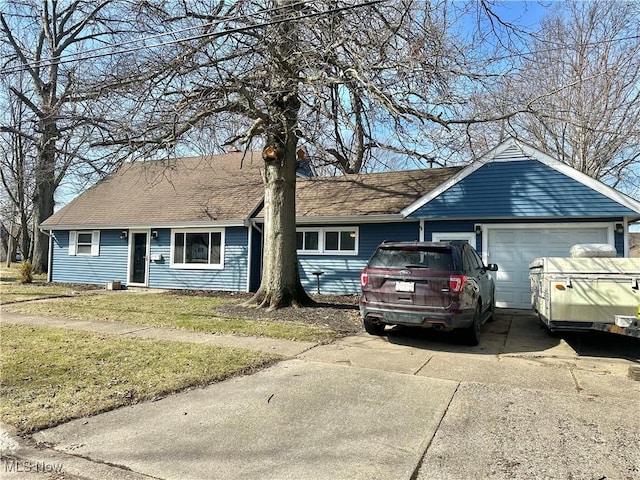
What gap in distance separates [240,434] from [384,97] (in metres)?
7.10

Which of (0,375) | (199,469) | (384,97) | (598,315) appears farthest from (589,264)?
(0,375)

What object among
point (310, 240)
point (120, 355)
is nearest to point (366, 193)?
point (310, 240)

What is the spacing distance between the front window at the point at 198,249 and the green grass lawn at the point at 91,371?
8968 millimetres

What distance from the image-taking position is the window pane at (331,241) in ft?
51.8

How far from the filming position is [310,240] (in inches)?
640

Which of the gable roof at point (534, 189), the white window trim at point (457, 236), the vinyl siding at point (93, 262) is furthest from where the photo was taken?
the vinyl siding at point (93, 262)

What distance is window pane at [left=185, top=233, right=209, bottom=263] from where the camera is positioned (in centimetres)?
1750

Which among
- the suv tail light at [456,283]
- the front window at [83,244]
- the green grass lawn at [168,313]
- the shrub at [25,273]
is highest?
the front window at [83,244]

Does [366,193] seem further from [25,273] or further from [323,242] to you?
[25,273]

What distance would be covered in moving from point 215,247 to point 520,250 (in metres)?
10.8

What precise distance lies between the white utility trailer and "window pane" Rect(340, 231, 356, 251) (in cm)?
831

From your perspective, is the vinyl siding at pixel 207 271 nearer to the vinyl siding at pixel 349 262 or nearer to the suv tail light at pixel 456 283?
the vinyl siding at pixel 349 262

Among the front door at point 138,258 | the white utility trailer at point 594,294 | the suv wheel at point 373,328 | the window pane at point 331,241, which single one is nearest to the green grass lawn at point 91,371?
the suv wheel at point 373,328

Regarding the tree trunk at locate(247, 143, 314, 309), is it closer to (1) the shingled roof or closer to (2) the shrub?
(1) the shingled roof
